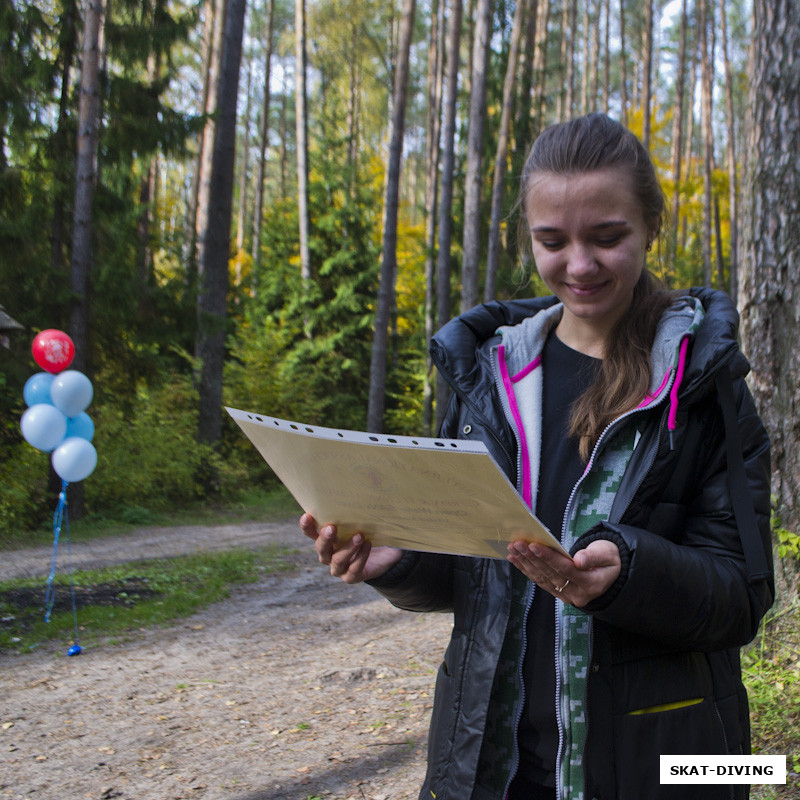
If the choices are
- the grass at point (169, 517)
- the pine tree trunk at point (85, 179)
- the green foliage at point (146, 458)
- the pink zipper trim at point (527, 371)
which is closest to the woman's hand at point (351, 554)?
the pink zipper trim at point (527, 371)

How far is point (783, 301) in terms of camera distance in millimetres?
3826

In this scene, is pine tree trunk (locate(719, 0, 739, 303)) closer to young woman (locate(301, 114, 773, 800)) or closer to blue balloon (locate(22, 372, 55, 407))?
blue balloon (locate(22, 372, 55, 407))

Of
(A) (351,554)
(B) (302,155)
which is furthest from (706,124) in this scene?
(A) (351,554)

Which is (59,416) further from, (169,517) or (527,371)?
(527,371)

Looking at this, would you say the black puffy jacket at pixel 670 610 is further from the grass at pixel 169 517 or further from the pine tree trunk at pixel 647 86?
the pine tree trunk at pixel 647 86

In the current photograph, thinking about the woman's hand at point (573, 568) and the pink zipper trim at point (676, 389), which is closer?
the woman's hand at point (573, 568)

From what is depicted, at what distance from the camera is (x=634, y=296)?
166 centimetres

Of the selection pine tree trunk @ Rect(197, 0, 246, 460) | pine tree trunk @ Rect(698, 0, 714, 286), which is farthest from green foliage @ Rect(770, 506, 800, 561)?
pine tree trunk @ Rect(698, 0, 714, 286)

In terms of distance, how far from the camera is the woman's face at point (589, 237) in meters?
1.47

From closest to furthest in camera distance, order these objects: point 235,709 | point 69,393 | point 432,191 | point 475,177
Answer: point 235,709 → point 69,393 → point 475,177 → point 432,191

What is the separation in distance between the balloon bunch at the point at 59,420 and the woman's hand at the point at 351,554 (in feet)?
18.0

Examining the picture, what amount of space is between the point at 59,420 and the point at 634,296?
622cm

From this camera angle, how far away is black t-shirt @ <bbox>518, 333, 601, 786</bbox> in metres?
1.39

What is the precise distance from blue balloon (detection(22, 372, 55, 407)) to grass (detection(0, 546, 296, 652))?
1.77 m
